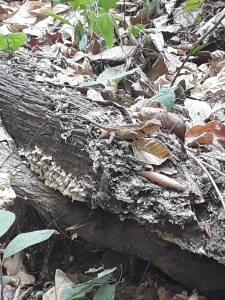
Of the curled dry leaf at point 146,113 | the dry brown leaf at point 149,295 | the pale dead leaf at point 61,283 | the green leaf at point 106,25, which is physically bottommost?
the dry brown leaf at point 149,295

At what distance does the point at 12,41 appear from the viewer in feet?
5.35

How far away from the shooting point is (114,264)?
50.6 inches

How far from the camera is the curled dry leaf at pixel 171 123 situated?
1256 millimetres

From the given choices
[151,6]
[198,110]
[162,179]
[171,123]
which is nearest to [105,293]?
[162,179]

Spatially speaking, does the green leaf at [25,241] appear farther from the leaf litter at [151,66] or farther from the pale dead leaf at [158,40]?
the pale dead leaf at [158,40]

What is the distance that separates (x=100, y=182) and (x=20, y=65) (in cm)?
75

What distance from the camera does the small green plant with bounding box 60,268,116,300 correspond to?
1027 mm

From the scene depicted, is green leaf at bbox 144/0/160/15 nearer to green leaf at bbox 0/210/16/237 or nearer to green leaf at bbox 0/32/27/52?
green leaf at bbox 0/32/27/52

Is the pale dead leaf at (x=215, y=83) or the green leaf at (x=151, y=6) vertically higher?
the green leaf at (x=151, y=6)

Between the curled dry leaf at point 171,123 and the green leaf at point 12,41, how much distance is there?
707mm

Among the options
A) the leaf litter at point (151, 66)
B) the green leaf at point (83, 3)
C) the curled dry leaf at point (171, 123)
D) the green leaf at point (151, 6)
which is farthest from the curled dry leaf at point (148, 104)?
the green leaf at point (151, 6)

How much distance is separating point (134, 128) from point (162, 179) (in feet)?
0.55

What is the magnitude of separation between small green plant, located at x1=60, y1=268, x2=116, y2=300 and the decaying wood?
0.16 meters

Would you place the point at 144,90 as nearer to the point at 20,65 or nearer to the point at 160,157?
the point at 20,65
